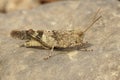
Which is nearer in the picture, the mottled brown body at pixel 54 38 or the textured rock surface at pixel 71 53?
the textured rock surface at pixel 71 53

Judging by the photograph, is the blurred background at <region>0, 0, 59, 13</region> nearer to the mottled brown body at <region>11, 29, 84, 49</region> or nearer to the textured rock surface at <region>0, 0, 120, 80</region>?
the textured rock surface at <region>0, 0, 120, 80</region>

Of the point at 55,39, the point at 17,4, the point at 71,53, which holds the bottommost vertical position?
the point at 71,53

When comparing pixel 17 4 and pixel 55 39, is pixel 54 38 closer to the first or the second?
pixel 55 39

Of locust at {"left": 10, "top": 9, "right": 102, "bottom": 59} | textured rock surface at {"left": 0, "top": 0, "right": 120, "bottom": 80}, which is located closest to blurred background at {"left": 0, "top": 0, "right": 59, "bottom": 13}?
textured rock surface at {"left": 0, "top": 0, "right": 120, "bottom": 80}

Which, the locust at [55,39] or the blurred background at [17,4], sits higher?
the blurred background at [17,4]

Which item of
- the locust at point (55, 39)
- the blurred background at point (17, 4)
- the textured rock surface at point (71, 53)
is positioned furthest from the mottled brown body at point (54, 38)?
the blurred background at point (17, 4)

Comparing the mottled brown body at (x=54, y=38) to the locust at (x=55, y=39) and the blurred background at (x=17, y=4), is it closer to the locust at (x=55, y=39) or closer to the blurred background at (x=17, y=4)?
the locust at (x=55, y=39)

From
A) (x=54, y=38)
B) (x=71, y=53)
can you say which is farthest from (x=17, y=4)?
(x=71, y=53)

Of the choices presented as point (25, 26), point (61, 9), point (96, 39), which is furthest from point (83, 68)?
point (61, 9)

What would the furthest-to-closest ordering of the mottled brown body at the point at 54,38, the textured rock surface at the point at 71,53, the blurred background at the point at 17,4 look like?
1. the blurred background at the point at 17,4
2. the mottled brown body at the point at 54,38
3. the textured rock surface at the point at 71,53
